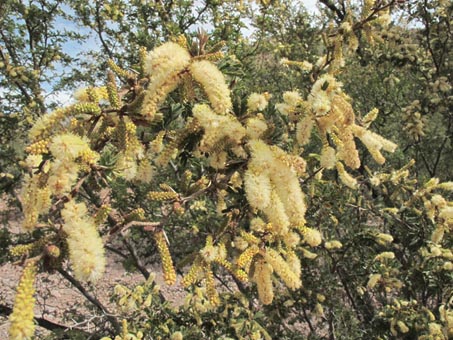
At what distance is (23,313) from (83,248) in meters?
0.18

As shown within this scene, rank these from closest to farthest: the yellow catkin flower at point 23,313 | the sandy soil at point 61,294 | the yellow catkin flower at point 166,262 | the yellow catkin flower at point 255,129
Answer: the yellow catkin flower at point 23,313 < the yellow catkin flower at point 166,262 < the yellow catkin flower at point 255,129 < the sandy soil at point 61,294

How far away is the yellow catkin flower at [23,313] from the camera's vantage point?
0.87 meters

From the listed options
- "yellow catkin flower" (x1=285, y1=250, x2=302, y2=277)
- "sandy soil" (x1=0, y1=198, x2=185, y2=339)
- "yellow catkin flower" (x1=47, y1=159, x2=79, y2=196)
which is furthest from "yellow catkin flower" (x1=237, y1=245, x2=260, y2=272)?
"sandy soil" (x1=0, y1=198, x2=185, y2=339)

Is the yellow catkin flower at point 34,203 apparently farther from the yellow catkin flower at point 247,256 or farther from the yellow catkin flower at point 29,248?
the yellow catkin flower at point 247,256

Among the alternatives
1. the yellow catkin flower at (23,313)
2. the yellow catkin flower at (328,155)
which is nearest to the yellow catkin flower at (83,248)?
the yellow catkin flower at (23,313)

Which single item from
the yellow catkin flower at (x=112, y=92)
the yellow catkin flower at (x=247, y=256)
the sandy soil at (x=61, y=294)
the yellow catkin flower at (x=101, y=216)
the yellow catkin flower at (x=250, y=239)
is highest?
the yellow catkin flower at (x=112, y=92)

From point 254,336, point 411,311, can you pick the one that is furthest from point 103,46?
point 411,311

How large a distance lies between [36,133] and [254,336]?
2370 mm

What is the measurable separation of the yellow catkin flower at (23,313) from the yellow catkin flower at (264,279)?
0.71 meters

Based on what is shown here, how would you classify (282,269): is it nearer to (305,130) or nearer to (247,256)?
(247,256)

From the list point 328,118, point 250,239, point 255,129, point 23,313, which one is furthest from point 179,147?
point 23,313

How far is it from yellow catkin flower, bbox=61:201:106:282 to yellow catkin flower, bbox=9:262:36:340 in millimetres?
103

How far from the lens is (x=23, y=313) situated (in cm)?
88

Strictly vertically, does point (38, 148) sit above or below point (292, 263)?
above
